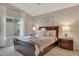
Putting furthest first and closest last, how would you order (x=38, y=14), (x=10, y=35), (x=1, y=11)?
(x=38, y=14) → (x=10, y=35) → (x=1, y=11)

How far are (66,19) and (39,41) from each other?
2.78 feet

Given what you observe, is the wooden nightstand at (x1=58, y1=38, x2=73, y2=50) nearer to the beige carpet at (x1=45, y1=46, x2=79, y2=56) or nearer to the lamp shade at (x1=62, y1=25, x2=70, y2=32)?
the beige carpet at (x1=45, y1=46, x2=79, y2=56)

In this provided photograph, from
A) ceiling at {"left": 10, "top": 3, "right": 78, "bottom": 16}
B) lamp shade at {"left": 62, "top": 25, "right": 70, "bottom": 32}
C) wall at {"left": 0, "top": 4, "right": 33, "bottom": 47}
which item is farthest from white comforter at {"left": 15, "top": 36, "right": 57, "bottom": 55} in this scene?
ceiling at {"left": 10, "top": 3, "right": 78, "bottom": 16}

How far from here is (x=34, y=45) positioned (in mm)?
2010

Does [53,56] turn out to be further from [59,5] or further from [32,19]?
[59,5]

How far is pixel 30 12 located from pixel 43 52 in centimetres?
102

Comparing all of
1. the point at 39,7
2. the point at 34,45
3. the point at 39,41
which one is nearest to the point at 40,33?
the point at 39,41

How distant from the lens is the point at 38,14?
231 cm

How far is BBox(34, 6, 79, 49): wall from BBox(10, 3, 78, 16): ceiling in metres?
0.10

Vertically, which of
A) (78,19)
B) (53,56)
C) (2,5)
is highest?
(2,5)

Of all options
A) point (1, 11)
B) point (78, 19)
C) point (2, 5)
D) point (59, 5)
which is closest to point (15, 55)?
point (1, 11)

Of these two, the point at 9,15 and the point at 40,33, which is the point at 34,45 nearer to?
the point at 40,33

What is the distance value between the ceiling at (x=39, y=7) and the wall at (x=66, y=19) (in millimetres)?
103

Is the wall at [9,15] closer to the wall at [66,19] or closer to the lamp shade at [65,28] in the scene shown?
the wall at [66,19]
